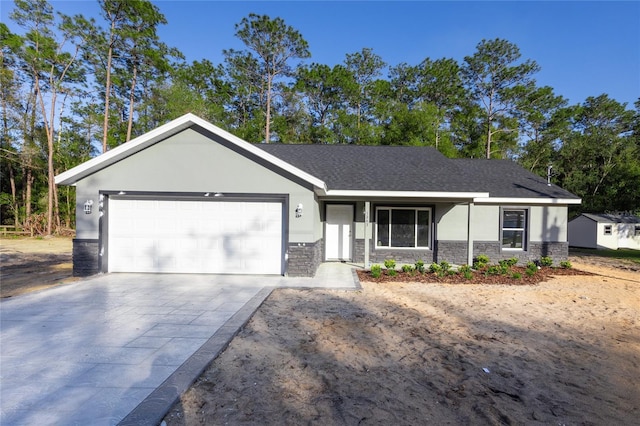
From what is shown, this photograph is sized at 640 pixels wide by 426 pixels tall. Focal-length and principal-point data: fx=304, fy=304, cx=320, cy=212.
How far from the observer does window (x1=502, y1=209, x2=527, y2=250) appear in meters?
11.2

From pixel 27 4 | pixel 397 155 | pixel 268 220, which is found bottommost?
pixel 268 220

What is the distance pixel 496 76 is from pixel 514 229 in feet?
65.0

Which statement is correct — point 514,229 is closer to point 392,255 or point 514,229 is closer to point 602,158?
point 392,255

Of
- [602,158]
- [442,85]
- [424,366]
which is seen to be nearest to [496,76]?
[442,85]

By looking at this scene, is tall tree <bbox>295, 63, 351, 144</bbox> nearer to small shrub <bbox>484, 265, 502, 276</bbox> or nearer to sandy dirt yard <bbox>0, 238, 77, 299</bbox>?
small shrub <bbox>484, 265, 502, 276</bbox>

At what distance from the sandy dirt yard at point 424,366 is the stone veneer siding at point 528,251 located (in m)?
4.68

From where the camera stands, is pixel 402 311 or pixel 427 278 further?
pixel 427 278

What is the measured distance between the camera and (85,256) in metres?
8.09

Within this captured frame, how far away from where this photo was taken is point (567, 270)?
9.95 meters

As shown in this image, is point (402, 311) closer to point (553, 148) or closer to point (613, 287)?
point (613, 287)

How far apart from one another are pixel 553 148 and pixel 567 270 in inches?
980

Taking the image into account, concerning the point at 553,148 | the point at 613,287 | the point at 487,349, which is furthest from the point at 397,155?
the point at 553,148

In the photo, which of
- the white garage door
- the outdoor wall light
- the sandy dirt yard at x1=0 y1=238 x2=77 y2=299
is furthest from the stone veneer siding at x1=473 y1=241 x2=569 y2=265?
the sandy dirt yard at x1=0 y1=238 x2=77 y2=299

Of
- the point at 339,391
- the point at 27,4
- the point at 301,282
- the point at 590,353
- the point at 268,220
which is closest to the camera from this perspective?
the point at 339,391
